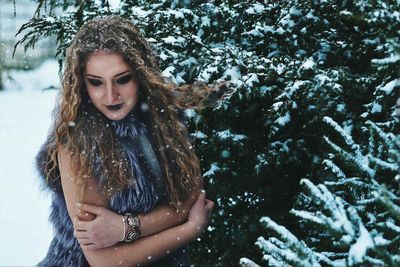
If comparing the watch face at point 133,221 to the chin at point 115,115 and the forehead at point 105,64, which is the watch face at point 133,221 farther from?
the forehead at point 105,64

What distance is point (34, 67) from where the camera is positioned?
9836mm

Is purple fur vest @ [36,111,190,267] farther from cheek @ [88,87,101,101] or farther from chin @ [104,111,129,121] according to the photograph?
cheek @ [88,87,101,101]

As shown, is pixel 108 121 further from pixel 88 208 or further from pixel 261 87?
pixel 261 87

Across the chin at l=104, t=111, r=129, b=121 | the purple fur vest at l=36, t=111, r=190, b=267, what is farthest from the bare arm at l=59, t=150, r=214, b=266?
the chin at l=104, t=111, r=129, b=121

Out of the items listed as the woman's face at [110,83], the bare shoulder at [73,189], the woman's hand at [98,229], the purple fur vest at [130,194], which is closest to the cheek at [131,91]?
the woman's face at [110,83]

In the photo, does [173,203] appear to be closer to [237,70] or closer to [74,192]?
[74,192]

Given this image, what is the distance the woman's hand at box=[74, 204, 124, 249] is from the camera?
254 centimetres

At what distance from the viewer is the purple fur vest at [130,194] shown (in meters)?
2.66

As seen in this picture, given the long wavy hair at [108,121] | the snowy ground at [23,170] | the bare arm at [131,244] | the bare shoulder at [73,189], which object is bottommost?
the snowy ground at [23,170]

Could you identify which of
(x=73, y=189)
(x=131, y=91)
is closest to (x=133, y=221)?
(x=73, y=189)

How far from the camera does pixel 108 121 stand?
2680 millimetres

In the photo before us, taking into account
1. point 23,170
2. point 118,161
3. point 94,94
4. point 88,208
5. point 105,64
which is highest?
point 105,64

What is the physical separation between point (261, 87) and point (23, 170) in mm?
4726

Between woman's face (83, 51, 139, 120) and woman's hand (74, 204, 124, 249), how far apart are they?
40cm
